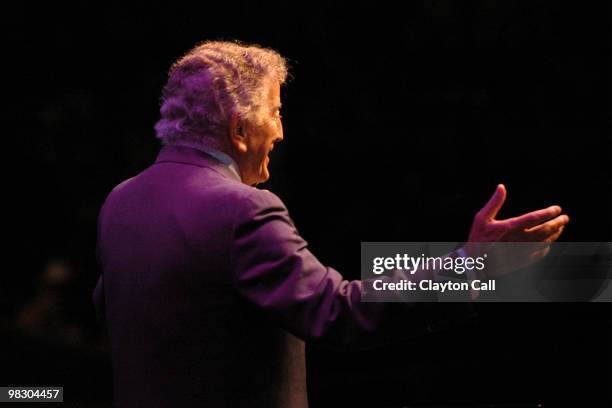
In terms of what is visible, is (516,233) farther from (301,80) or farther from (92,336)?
(92,336)

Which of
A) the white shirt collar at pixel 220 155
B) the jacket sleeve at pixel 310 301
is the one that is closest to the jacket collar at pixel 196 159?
the white shirt collar at pixel 220 155

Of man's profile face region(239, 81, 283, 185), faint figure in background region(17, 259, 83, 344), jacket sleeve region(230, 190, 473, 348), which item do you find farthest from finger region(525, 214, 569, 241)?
faint figure in background region(17, 259, 83, 344)

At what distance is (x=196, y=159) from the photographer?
1303mm

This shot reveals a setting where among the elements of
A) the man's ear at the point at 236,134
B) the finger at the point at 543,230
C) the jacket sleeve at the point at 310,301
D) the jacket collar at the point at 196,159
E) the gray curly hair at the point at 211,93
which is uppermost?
the gray curly hair at the point at 211,93

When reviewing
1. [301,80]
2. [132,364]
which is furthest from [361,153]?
[132,364]

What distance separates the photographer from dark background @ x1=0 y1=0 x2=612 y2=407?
2.32 m

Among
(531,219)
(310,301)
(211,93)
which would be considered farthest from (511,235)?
(211,93)

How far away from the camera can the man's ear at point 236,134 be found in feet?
4.33

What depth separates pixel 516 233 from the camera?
3.67 ft

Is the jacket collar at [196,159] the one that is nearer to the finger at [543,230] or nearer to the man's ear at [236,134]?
the man's ear at [236,134]

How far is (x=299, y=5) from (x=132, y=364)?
165 cm
